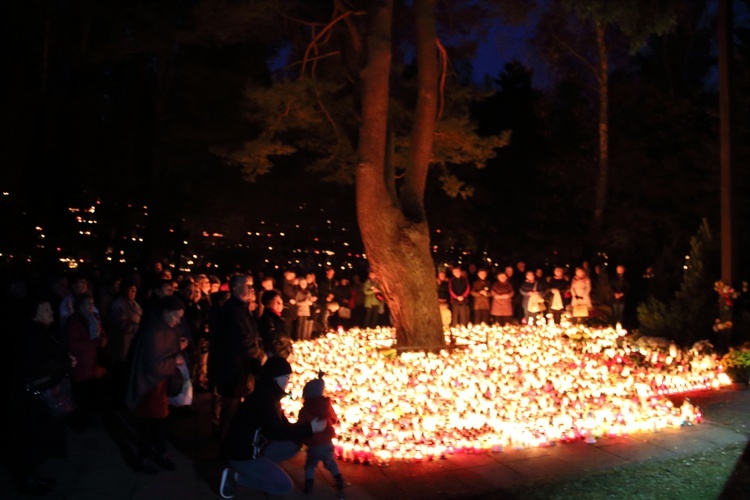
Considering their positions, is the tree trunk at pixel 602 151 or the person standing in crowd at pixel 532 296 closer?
the person standing in crowd at pixel 532 296

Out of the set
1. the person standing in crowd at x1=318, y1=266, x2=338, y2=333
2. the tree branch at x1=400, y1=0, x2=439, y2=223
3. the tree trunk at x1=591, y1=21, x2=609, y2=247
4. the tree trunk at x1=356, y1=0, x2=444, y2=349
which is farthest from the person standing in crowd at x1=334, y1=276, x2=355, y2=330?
the tree trunk at x1=591, y1=21, x2=609, y2=247

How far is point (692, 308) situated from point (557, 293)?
12.2 feet

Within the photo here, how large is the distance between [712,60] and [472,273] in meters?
17.8

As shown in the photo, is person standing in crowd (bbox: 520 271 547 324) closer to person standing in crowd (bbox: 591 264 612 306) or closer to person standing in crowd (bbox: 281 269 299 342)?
person standing in crowd (bbox: 591 264 612 306)

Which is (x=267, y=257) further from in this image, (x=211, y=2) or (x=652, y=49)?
(x=652, y=49)

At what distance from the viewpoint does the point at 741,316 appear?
1289 centimetres

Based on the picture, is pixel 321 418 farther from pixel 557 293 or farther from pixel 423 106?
pixel 557 293

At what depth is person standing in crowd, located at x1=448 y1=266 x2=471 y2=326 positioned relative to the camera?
53.1 ft

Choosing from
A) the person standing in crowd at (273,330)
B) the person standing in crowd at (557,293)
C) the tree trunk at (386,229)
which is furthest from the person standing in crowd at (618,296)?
the person standing in crowd at (273,330)

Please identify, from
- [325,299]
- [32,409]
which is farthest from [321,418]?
[325,299]

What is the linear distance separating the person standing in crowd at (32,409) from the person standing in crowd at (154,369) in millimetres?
649

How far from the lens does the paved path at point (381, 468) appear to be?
21.2 feet

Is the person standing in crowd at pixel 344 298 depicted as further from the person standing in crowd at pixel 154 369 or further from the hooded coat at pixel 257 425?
the hooded coat at pixel 257 425

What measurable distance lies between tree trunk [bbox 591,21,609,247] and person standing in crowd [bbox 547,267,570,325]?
6.75 metres
